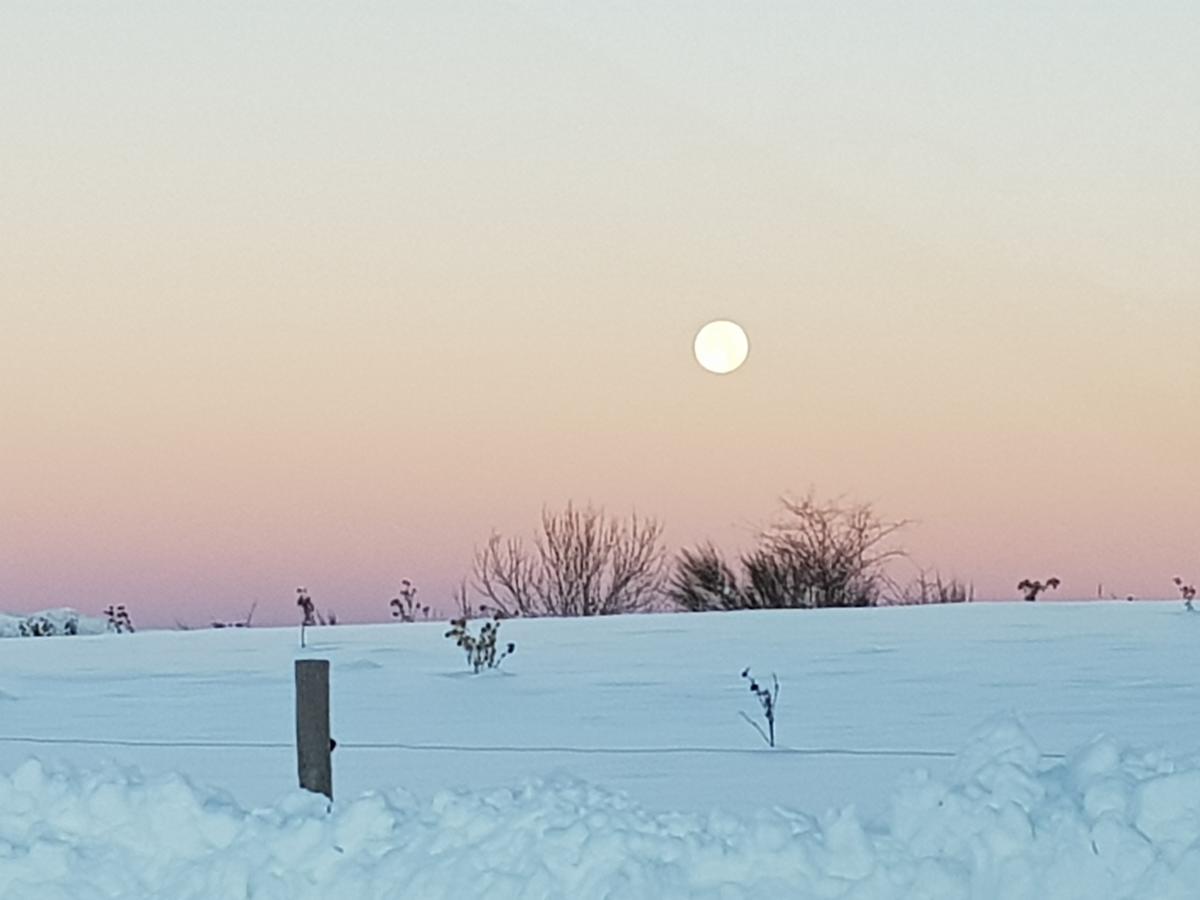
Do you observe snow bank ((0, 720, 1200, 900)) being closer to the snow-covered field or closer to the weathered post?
the snow-covered field

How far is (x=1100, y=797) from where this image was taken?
5.57 m

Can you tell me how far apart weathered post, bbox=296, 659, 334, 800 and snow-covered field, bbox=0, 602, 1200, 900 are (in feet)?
0.80

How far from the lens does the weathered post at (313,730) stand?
23.5 feet

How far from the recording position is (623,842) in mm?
5805

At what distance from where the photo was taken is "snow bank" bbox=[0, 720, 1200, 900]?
545 centimetres

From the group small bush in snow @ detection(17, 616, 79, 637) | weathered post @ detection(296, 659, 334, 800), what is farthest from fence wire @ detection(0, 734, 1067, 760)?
small bush in snow @ detection(17, 616, 79, 637)

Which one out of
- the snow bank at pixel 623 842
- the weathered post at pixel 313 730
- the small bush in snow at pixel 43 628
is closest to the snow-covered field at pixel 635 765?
the snow bank at pixel 623 842

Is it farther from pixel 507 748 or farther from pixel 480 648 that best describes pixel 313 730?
pixel 480 648

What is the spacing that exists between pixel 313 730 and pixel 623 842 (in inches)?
69.1

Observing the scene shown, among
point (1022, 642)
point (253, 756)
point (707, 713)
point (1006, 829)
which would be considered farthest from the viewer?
point (1022, 642)

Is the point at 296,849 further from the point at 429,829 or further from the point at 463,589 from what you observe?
the point at 463,589

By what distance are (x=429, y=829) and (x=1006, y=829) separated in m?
1.81

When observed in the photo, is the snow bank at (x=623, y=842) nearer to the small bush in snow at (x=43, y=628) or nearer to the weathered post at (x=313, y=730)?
the weathered post at (x=313, y=730)

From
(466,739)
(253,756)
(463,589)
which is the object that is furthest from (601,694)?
(463,589)
